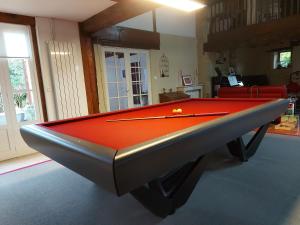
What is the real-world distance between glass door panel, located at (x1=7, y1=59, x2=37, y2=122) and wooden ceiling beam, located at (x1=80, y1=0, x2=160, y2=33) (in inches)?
52.3

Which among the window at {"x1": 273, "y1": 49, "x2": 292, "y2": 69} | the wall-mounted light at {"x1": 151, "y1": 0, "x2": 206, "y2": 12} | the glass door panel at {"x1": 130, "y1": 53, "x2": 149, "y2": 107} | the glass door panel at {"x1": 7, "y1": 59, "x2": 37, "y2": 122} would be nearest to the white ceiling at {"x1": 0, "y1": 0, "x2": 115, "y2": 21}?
the glass door panel at {"x1": 7, "y1": 59, "x2": 37, "y2": 122}

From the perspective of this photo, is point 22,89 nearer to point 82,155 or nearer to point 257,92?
point 82,155

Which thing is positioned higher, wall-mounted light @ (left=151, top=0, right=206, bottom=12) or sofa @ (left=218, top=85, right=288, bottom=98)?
wall-mounted light @ (left=151, top=0, right=206, bottom=12)

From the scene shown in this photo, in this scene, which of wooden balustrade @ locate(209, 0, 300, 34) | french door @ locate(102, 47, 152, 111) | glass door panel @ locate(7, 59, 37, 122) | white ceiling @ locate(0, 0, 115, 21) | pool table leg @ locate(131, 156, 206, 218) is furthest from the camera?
wooden balustrade @ locate(209, 0, 300, 34)

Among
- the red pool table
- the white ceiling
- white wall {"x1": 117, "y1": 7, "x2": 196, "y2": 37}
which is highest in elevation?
white wall {"x1": 117, "y1": 7, "x2": 196, "y2": 37}

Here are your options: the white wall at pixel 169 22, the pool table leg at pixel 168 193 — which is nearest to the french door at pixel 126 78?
the white wall at pixel 169 22

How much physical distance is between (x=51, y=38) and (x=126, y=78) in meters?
1.97

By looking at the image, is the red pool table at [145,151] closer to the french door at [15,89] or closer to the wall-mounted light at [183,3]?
the wall-mounted light at [183,3]

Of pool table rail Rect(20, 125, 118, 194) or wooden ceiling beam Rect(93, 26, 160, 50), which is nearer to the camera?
pool table rail Rect(20, 125, 118, 194)

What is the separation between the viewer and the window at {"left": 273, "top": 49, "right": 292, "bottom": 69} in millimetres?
9109

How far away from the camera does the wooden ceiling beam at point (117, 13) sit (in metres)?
3.10

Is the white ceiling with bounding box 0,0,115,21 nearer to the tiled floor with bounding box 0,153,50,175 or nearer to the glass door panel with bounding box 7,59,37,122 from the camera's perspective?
the glass door panel with bounding box 7,59,37,122

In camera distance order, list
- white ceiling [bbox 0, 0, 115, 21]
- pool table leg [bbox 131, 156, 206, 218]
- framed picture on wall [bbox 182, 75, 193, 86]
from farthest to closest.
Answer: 1. framed picture on wall [bbox 182, 75, 193, 86]
2. white ceiling [bbox 0, 0, 115, 21]
3. pool table leg [bbox 131, 156, 206, 218]

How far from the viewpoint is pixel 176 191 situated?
1854mm
